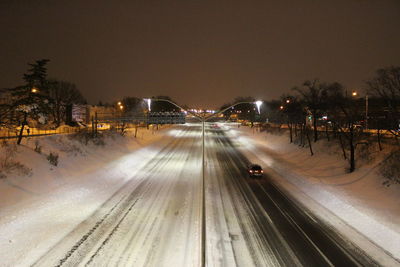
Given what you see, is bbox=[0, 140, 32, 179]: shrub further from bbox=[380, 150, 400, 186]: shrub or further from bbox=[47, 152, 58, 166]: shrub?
bbox=[380, 150, 400, 186]: shrub

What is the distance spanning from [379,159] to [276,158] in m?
15.6

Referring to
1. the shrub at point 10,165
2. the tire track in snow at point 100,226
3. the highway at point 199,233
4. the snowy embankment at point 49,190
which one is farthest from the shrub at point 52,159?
the highway at point 199,233

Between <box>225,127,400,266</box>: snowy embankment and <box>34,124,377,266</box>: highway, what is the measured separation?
0.97m

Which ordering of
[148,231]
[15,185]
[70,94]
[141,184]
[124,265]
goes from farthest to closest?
[70,94]
[141,184]
[15,185]
[148,231]
[124,265]

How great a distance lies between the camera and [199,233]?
44.6 ft

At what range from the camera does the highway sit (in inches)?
442

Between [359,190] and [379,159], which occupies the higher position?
[379,159]

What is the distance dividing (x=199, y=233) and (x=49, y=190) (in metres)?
13.2

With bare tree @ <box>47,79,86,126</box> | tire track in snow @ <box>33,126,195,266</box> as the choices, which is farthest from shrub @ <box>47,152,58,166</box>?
bare tree @ <box>47,79,86,126</box>

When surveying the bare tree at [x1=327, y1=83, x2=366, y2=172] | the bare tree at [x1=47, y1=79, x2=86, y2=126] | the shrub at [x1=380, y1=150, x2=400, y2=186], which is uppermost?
the bare tree at [x1=47, y1=79, x2=86, y2=126]

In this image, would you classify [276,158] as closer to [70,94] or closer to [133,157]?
[133,157]

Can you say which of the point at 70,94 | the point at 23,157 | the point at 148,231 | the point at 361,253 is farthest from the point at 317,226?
the point at 70,94

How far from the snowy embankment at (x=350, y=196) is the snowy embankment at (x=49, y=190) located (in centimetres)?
1393

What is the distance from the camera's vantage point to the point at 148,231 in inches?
547
